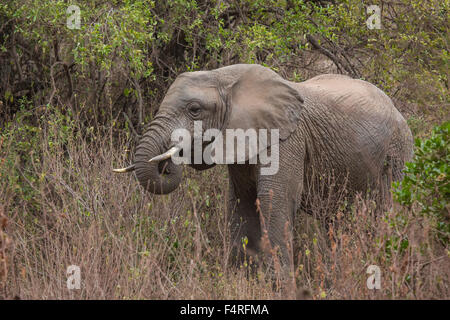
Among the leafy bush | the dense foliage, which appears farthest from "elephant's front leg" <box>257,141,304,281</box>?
the leafy bush

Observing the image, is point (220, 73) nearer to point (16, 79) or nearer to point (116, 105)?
point (116, 105)

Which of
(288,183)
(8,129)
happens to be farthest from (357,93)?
(8,129)

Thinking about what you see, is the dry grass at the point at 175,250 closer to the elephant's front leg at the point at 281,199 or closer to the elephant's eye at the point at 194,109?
the elephant's front leg at the point at 281,199

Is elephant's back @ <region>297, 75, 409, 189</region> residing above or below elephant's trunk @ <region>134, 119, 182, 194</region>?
above

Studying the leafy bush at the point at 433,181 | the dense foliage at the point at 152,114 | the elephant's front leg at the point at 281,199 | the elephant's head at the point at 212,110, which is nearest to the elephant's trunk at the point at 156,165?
the elephant's head at the point at 212,110

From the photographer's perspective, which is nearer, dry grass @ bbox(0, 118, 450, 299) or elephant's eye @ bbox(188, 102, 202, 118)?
dry grass @ bbox(0, 118, 450, 299)

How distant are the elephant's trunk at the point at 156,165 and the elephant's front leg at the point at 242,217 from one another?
0.97 metres

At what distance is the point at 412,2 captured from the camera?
30.3 ft

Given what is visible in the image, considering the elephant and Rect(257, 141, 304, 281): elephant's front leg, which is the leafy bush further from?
Rect(257, 141, 304, 281): elephant's front leg

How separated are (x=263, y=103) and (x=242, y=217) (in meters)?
1.19

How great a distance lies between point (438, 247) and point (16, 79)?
5797 mm

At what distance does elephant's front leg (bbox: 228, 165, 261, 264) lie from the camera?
705cm

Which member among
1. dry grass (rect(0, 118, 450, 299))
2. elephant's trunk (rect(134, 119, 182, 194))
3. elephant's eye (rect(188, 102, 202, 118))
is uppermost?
elephant's eye (rect(188, 102, 202, 118))

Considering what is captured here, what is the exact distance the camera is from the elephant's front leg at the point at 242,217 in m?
7.05
